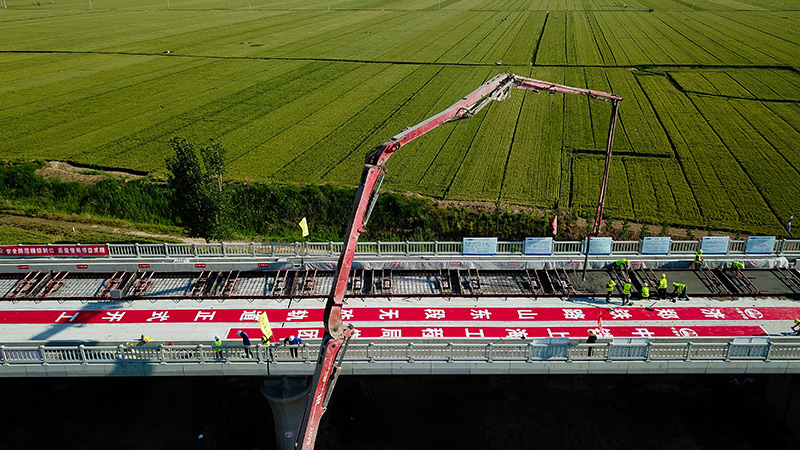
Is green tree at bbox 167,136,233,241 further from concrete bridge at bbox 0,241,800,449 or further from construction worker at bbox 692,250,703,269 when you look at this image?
construction worker at bbox 692,250,703,269

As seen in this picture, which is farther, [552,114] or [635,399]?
[552,114]

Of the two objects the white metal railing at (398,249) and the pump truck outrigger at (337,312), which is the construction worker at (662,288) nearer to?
the white metal railing at (398,249)

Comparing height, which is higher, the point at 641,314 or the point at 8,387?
the point at 641,314

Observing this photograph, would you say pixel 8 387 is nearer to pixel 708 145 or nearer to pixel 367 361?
pixel 367 361

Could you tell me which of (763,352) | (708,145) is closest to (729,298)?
(763,352)

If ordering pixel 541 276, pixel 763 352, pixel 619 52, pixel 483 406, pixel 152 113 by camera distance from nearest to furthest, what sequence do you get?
pixel 763 352 → pixel 483 406 → pixel 541 276 → pixel 152 113 → pixel 619 52
